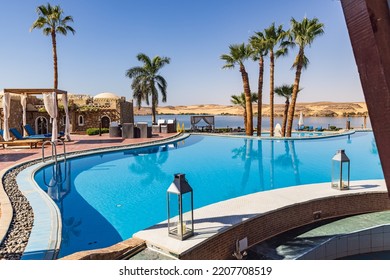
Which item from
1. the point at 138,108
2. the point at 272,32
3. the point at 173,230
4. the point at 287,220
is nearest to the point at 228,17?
the point at 287,220

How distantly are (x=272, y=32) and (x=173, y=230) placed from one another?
18959mm

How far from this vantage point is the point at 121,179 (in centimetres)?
913

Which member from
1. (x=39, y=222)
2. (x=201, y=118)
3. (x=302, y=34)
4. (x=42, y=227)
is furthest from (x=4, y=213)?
(x=201, y=118)

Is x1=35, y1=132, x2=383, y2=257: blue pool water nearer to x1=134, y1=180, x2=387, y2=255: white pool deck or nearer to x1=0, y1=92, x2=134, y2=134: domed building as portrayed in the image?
x1=134, y1=180, x2=387, y2=255: white pool deck

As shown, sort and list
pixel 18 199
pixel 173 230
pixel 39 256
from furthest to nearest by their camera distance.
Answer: pixel 18 199, pixel 173 230, pixel 39 256

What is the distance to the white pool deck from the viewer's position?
152 inches

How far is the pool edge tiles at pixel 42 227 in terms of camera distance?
3.82m

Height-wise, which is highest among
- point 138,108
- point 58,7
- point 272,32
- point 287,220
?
point 58,7

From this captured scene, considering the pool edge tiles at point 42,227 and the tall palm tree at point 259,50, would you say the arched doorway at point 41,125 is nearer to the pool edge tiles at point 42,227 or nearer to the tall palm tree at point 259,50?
the tall palm tree at point 259,50

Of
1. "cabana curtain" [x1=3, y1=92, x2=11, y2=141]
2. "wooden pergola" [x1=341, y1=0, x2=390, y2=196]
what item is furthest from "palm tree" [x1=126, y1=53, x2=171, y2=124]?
"wooden pergola" [x1=341, y1=0, x2=390, y2=196]

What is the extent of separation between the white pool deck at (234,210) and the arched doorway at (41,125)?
69.6ft

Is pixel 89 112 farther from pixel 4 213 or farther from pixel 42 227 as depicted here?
pixel 42 227

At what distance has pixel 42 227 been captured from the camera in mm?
4652
